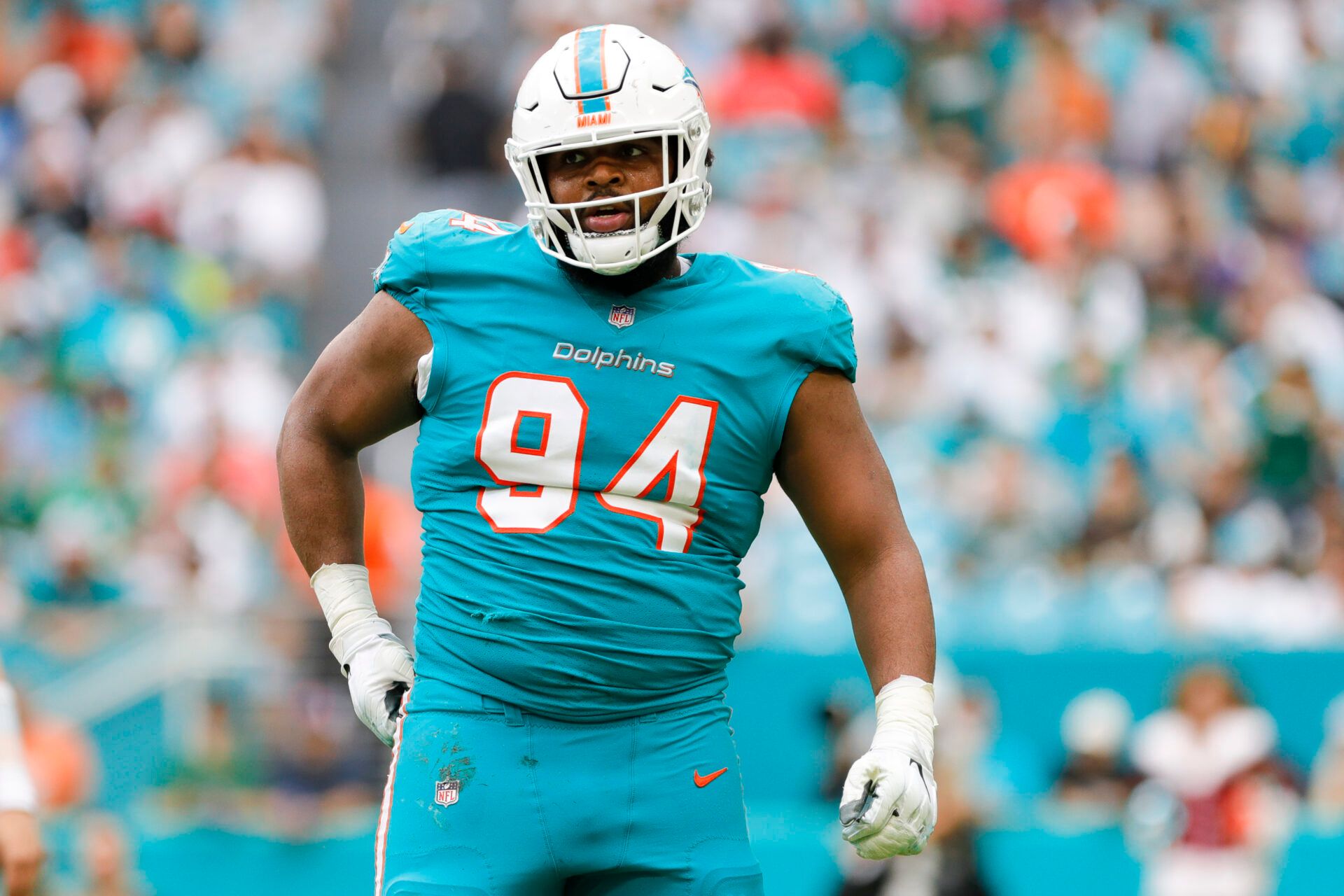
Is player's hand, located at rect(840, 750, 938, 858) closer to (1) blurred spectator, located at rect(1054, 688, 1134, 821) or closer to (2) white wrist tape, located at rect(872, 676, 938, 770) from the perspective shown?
(2) white wrist tape, located at rect(872, 676, 938, 770)

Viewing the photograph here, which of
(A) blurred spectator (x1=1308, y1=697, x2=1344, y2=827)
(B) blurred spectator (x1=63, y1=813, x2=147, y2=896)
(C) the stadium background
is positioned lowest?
(A) blurred spectator (x1=1308, y1=697, x2=1344, y2=827)

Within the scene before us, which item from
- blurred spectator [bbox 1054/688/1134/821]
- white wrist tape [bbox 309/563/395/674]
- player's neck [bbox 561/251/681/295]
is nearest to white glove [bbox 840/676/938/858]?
player's neck [bbox 561/251/681/295]

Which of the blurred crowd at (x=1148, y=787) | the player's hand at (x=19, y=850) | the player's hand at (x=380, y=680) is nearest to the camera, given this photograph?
the player's hand at (x=380, y=680)

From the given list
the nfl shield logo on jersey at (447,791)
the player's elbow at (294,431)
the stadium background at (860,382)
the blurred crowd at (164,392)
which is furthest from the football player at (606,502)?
the blurred crowd at (164,392)

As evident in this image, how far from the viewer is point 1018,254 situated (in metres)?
11.5

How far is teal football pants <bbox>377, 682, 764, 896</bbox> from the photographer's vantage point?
131 inches

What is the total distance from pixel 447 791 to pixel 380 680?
40 centimetres

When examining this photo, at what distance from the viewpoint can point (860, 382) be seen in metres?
10.5

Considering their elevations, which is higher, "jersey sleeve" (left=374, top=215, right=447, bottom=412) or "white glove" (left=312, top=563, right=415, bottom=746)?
"jersey sleeve" (left=374, top=215, right=447, bottom=412)

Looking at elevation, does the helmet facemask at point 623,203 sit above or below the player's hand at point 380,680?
above

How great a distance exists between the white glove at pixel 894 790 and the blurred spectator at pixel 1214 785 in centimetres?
433

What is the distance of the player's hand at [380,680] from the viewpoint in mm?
3656

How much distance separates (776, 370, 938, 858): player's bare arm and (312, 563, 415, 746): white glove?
82cm

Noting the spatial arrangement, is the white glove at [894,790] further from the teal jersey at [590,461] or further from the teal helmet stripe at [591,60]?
the teal helmet stripe at [591,60]
